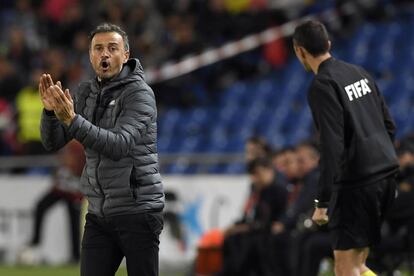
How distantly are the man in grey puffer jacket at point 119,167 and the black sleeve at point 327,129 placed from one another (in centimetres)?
123

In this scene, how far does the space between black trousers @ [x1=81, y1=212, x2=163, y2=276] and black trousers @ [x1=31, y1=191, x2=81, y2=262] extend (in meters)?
8.87

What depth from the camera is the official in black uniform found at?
739cm

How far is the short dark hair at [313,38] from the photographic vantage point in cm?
746

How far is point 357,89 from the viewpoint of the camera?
7492 mm

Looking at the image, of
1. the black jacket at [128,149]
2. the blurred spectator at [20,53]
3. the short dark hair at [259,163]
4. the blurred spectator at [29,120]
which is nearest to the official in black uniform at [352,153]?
the black jacket at [128,149]

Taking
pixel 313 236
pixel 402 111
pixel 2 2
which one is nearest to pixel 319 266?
pixel 313 236

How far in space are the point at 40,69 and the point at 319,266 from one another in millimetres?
9793

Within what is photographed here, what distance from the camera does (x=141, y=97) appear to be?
6.36m

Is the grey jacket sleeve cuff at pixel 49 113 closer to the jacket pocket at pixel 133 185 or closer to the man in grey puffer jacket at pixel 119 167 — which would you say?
the man in grey puffer jacket at pixel 119 167

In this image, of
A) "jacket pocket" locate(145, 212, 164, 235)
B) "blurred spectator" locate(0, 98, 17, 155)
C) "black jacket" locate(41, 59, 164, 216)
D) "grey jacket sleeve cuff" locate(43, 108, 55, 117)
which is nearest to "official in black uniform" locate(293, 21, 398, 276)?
"jacket pocket" locate(145, 212, 164, 235)

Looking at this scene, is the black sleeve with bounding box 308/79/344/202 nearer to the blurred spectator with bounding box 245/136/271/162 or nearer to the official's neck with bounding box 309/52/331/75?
the official's neck with bounding box 309/52/331/75

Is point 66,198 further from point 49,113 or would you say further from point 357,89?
point 49,113

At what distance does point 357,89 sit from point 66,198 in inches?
341

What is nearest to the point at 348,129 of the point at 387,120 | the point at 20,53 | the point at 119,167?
the point at 387,120
